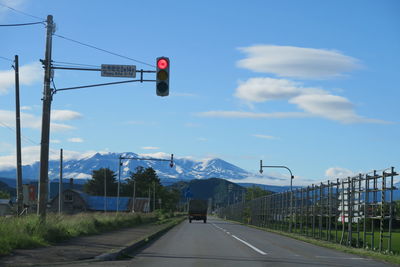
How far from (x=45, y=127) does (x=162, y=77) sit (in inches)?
196

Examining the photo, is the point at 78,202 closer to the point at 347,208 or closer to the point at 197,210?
the point at 197,210

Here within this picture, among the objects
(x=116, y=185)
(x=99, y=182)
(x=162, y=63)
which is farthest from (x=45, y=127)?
(x=99, y=182)

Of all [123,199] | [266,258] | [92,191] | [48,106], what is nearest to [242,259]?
[266,258]

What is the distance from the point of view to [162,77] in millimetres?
20172

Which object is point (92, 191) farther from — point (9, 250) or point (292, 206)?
point (9, 250)

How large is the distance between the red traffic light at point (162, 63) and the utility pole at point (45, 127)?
4782mm

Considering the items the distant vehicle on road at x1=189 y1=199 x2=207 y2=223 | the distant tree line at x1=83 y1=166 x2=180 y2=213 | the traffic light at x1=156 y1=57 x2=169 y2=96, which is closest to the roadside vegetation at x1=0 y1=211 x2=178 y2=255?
the traffic light at x1=156 y1=57 x2=169 y2=96

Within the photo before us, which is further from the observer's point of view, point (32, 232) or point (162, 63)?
point (162, 63)

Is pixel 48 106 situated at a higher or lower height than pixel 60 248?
higher

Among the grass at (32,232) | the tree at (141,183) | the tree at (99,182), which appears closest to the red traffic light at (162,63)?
the grass at (32,232)

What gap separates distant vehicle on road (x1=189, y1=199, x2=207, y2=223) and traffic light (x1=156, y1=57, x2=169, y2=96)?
5910cm

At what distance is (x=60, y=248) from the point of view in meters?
17.0

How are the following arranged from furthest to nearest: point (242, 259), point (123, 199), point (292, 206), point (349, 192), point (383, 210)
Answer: point (123, 199), point (292, 206), point (349, 192), point (383, 210), point (242, 259)

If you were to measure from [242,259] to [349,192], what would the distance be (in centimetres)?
1085
